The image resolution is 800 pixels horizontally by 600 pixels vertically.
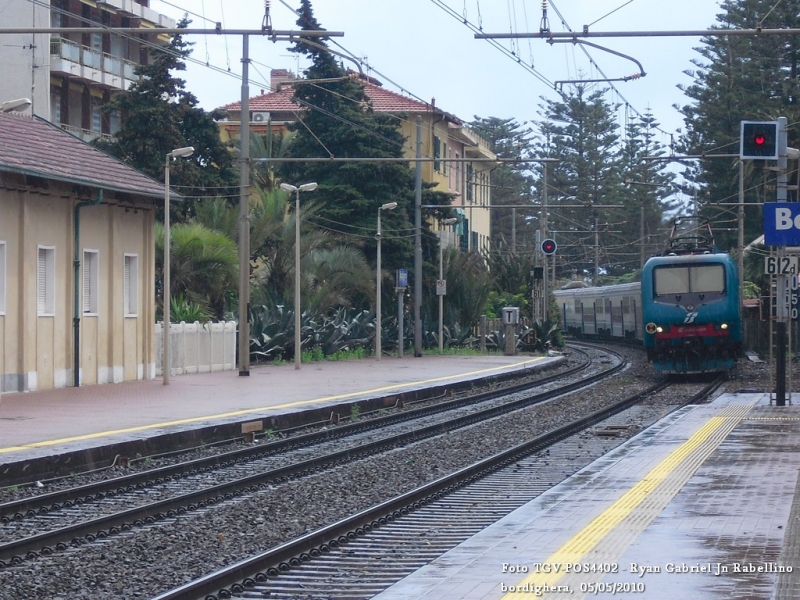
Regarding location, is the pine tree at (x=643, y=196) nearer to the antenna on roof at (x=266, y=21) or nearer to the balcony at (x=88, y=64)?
the balcony at (x=88, y=64)

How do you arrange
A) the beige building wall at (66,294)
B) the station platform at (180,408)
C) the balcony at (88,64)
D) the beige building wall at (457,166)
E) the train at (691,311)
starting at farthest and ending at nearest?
the beige building wall at (457,166) → the balcony at (88,64) → the train at (691,311) → the beige building wall at (66,294) → the station platform at (180,408)

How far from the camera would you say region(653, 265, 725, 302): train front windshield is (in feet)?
92.4

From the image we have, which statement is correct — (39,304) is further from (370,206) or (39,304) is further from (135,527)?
(370,206)

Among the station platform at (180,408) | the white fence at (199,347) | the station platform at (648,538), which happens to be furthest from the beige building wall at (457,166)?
the station platform at (648,538)

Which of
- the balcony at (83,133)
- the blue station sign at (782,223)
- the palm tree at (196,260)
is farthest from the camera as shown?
the balcony at (83,133)

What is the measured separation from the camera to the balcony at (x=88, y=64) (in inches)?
1896

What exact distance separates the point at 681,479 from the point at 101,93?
4678 centimetres

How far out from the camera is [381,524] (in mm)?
10062

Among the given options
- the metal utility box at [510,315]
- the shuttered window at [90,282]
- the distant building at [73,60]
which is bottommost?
the metal utility box at [510,315]

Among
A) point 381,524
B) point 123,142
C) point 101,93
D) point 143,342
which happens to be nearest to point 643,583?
point 381,524

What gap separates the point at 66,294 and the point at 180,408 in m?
5.25

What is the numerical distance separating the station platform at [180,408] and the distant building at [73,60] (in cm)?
2011

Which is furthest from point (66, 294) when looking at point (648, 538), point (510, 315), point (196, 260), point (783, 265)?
point (510, 315)

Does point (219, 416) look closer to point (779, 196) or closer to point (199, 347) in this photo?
point (779, 196)
